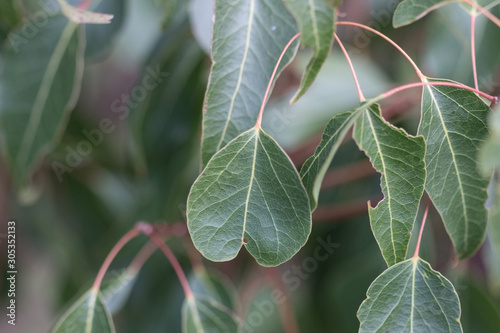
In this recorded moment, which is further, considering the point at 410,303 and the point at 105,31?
the point at 105,31

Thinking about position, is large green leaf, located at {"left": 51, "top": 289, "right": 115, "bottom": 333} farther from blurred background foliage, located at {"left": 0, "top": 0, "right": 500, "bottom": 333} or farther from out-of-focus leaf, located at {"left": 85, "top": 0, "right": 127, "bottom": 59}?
out-of-focus leaf, located at {"left": 85, "top": 0, "right": 127, "bottom": 59}

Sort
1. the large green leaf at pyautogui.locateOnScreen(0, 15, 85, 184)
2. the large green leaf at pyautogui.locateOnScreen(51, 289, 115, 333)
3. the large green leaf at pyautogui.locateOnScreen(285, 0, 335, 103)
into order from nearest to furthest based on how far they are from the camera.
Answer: the large green leaf at pyautogui.locateOnScreen(285, 0, 335, 103)
the large green leaf at pyautogui.locateOnScreen(51, 289, 115, 333)
the large green leaf at pyautogui.locateOnScreen(0, 15, 85, 184)

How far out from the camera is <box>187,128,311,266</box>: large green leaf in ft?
1.33

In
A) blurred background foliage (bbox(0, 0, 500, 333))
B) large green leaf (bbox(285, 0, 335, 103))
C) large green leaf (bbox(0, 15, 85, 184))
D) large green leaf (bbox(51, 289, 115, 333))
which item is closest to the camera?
large green leaf (bbox(285, 0, 335, 103))

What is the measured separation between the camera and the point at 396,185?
15.7 inches

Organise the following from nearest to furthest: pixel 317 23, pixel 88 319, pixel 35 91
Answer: pixel 317 23 < pixel 88 319 < pixel 35 91

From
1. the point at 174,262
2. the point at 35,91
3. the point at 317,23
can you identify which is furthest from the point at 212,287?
the point at 317,23

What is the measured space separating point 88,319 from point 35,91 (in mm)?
305

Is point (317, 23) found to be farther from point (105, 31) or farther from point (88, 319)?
point (105, 31)

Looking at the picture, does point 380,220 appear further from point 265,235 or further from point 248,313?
point 248,313

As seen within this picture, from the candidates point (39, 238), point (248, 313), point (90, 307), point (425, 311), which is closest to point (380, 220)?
point (425, 311)

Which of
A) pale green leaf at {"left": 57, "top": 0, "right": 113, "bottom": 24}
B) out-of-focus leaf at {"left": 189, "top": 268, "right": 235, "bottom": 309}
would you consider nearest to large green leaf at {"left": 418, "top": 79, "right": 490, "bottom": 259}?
pale green leaf at {"left": 57, "top": 0, "right": 113, "bottom": 24}

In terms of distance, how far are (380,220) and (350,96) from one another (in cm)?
58

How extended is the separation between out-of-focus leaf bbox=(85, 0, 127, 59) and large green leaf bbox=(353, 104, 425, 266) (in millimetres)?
489
